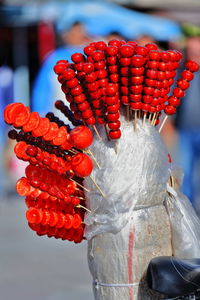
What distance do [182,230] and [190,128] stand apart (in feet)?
11.6

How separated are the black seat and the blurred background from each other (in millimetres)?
2328

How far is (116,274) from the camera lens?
Answer: 3174mm

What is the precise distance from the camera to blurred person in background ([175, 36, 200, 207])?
262 inches

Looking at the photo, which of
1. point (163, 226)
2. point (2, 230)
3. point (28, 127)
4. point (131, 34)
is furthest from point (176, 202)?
point (131, 34)

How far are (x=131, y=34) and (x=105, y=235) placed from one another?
27.9 ft

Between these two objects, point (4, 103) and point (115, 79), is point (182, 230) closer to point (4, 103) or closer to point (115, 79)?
point (115, 79)

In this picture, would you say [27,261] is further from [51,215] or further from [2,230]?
[51,215]

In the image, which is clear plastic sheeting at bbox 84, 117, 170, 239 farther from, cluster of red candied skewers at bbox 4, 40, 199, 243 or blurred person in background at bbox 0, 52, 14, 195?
blurred person in background at bbox 0, 52, 14, 195

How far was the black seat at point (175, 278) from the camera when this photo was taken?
301 centimetres

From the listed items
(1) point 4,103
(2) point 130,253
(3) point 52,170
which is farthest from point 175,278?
(1) point 4,103

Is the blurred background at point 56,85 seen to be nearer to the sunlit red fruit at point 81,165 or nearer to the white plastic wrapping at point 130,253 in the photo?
the white plastic wrapping at point 130,253

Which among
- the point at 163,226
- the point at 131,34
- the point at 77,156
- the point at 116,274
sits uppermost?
the point at 131,34

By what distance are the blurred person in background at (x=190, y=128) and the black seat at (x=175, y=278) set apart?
3639 mm

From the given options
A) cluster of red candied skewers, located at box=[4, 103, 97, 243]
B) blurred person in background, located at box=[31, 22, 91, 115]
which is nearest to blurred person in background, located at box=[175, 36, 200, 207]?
blurred person in background, located at box=[31, 22, 91, 115]
